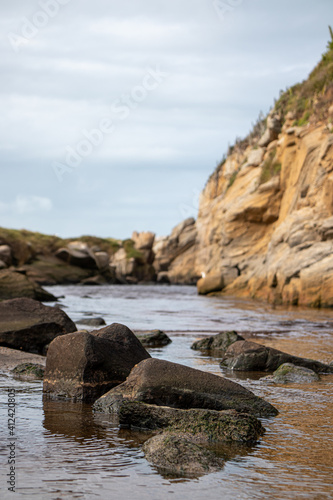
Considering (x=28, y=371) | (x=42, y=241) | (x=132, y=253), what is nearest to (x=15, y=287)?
(x=28, y=371)

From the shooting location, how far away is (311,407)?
218 inches

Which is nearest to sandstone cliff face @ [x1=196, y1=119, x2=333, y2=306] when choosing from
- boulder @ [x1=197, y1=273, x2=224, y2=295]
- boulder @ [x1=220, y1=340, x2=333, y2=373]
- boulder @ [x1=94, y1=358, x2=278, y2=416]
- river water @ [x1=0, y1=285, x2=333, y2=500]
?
boulder @ [x1=197, y1=273, x2=224, y2=295]

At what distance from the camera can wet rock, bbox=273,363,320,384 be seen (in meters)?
7.04

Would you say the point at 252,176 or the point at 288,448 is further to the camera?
the point at 252,176

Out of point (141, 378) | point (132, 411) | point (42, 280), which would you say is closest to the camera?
point (132, 411)

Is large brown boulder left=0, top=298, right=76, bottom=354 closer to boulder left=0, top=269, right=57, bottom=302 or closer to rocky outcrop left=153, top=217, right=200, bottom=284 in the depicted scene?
boulder left=0, top=269, right=57, bottom=302

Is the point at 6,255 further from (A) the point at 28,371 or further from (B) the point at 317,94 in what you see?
(A) the point at 28,371

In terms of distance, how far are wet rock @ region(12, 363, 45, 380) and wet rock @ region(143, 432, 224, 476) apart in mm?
3238

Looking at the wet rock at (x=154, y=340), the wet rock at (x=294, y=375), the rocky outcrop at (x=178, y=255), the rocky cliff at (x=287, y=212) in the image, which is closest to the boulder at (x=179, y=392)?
the wet rock at (x=294, y=375)

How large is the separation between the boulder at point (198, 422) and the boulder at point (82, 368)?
96 cm

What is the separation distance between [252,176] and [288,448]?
1460 inches

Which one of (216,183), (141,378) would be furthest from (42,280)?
(141,378)

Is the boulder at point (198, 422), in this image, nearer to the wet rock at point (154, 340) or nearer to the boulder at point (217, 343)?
the boulder at point (217, 343)

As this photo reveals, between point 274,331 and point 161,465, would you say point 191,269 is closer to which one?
point 274,331
